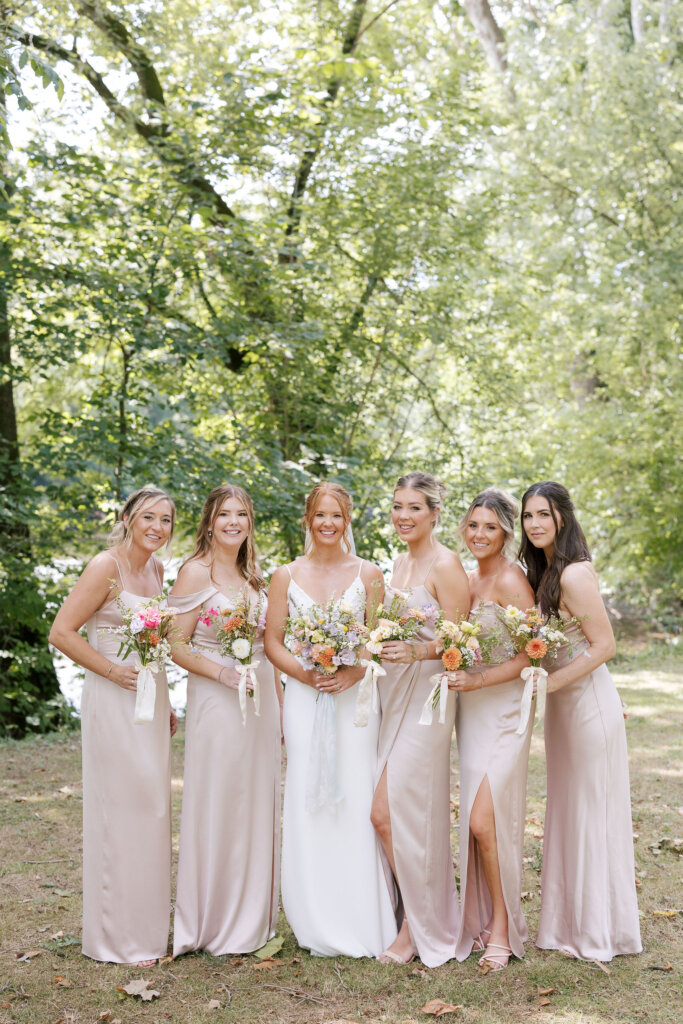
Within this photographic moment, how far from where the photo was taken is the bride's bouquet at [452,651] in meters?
4.39

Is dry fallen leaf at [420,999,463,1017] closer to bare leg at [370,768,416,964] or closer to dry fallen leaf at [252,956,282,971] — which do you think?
bare leg at [370,768,416,964]

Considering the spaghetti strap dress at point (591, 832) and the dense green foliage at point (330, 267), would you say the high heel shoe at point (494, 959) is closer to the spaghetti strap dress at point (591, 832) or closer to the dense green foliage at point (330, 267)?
the spaghetti strap dress at point (591, 832)

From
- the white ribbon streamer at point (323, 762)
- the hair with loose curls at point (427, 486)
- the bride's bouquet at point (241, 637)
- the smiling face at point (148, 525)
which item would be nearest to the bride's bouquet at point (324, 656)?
the white ribbon streamer at point (323, 762)

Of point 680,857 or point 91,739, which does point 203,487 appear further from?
point 680,857

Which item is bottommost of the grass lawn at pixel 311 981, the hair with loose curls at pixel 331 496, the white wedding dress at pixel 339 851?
the grass lawn at pixel 311 981

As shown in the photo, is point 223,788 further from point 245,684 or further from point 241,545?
point 241,545

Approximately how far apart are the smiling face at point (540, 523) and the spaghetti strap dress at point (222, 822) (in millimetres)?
1592

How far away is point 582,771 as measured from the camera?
15.5 feet

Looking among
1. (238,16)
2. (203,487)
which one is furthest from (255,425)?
(238,16)

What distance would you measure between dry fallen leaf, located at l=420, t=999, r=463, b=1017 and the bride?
24.4 inches

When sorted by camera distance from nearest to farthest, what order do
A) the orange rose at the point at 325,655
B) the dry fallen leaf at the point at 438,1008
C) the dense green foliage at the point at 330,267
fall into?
the dry fallen leaf at the point at 438,1008 < the orange rose at the point at 325,655 < the dense green foliage at the point at 330,267

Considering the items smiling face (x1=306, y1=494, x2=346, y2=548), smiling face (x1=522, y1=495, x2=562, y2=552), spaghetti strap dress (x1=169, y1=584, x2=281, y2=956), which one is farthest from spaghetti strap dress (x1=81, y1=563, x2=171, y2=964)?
smiling face (x1=522, y1=495, x2=562, y2=552)

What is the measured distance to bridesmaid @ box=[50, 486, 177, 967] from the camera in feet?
15.4

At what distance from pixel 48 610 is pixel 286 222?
5.09 metres
